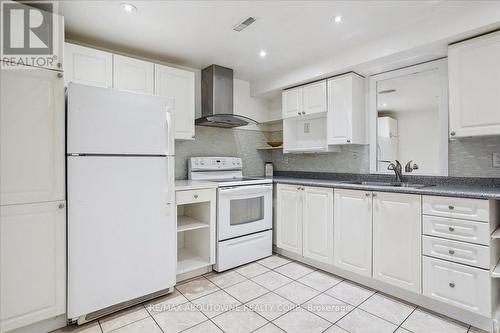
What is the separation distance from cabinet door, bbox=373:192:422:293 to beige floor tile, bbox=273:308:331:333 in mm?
744

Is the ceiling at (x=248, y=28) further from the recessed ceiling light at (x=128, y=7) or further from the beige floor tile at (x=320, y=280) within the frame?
the beige floor tile at (x=320, y=280)

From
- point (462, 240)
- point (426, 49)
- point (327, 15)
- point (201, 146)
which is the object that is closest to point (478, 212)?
point (462, 240)

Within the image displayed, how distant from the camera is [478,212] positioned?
1782mm

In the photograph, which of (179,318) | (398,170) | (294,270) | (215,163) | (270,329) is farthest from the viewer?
(215,163)

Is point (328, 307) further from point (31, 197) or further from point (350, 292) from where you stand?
point (31, 197)

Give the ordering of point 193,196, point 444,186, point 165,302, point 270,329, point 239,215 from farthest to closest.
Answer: point 239,215, point 193,196, point 444,186, point 165,302, point 270,329

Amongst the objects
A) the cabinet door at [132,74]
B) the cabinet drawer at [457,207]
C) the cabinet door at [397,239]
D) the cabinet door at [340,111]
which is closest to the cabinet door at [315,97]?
the cabinet door at [340,111]

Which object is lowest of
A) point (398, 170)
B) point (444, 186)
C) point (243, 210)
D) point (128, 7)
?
point (243, 210)

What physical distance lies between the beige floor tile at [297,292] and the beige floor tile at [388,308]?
1.37 feet

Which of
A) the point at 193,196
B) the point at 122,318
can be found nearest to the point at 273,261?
the point at 193,196

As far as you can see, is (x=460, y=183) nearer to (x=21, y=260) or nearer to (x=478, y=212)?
(x=478, y=212)

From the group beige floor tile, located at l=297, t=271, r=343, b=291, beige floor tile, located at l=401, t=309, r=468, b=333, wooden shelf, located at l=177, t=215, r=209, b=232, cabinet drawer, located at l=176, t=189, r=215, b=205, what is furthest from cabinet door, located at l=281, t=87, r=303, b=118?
beige floor tile, located at l=401, t=309, r=468, b=333

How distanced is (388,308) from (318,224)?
936 mm

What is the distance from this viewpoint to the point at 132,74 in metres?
2.62
